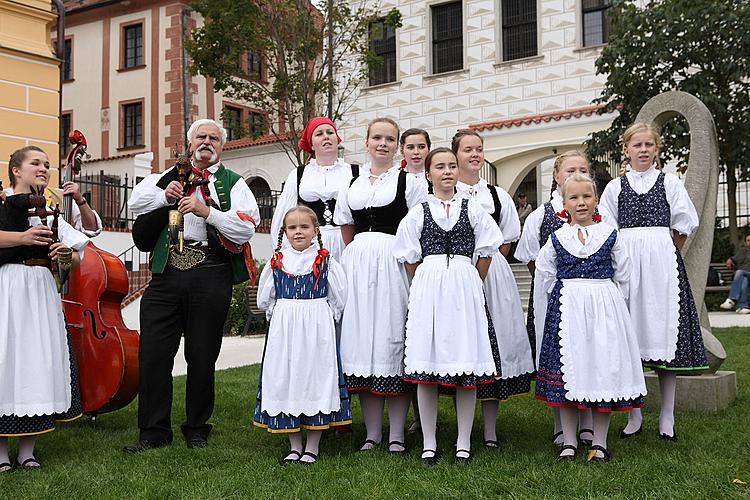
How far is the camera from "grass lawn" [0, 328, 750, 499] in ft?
12.5

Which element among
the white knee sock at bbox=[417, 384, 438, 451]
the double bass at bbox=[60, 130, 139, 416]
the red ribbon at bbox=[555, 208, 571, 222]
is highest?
the red ribbon at bbox=[555, 208, 571, 222]

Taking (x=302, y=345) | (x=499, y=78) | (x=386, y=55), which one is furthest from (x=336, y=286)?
(x=386, y=55)

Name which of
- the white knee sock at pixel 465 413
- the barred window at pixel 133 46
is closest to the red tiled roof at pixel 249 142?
the barred window at pixel 133 46

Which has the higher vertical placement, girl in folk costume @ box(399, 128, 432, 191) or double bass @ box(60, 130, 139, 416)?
girl in folk costume @ box(399, 128, 432, 191)

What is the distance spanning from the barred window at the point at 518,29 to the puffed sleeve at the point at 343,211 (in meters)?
14.8

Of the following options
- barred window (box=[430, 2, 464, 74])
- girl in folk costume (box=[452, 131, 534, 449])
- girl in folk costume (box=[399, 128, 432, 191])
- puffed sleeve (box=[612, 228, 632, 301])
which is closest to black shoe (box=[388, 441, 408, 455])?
girl in folk costume (box=[452, 131, 534, 449])

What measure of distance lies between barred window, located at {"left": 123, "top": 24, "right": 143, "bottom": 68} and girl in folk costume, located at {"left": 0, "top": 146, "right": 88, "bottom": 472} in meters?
22.2

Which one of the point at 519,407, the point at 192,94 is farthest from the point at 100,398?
the point at 192,94

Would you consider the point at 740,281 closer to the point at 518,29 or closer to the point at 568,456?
the point at 518,29

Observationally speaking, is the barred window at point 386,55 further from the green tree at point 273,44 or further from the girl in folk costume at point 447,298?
the girl in folk costume at point 447,298

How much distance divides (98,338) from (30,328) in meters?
0.69

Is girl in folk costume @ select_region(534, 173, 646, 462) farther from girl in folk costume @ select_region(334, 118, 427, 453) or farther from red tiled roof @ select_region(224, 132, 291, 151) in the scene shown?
red tiled roof @ select_region(224, 132, 291, 151)

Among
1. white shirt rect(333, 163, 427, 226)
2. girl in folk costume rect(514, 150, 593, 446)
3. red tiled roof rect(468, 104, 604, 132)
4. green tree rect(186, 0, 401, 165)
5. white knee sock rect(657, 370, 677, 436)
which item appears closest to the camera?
white shirt rect(333, 163, 427, 226)

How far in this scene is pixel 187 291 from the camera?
16.3 ft
